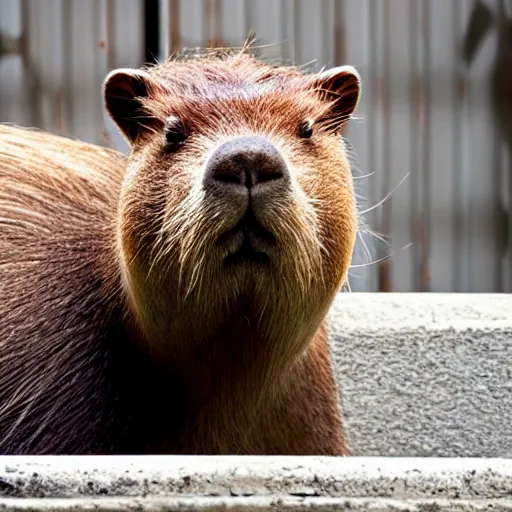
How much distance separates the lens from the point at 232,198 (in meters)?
2.40

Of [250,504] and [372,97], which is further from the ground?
[372,97]

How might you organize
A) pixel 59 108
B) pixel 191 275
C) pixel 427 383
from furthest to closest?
pixel 59 108 → pixel 427 383 → pixel 191 275

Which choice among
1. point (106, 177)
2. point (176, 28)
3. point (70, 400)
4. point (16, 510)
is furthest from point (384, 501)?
point (176, 28)

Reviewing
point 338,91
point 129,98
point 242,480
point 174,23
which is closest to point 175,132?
point 129,98

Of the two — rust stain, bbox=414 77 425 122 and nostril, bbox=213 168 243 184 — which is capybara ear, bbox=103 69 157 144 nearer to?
nostril, bbox=213 168 243 184

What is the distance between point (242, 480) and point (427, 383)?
91.2 inches

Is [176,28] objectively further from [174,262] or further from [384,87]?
[174,262]

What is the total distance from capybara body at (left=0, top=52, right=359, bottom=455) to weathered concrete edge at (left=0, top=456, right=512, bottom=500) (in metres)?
0.83

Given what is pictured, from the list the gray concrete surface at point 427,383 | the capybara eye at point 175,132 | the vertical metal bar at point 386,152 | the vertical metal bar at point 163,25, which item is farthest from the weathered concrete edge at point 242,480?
the vertical metal bar at point 163,25

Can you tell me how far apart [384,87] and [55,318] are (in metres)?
3.76

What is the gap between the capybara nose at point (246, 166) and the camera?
2.39 m

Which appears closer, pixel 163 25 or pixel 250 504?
pixel 250 504

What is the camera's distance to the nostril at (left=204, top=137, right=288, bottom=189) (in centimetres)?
239

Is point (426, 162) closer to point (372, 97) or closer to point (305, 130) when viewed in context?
point (372, 97)
